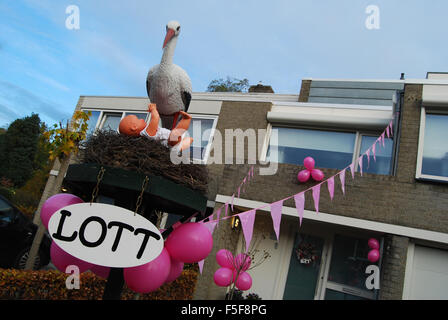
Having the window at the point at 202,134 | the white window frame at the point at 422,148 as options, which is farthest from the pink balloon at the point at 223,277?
the white window frame at the point at 422,148

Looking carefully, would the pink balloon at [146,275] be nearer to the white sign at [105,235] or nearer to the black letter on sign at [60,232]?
the white sign at [105,235]

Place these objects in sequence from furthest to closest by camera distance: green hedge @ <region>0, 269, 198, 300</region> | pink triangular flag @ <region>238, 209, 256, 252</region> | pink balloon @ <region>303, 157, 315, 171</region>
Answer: pink balloon @ <region>303, 157, 315, 171</region> < pink triangular flag @ <region>238, 209, 256, 252</region> < green hedge @ <region>0, 269, 198, 300</region>

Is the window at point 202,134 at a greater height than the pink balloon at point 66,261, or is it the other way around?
the window at point 202,134

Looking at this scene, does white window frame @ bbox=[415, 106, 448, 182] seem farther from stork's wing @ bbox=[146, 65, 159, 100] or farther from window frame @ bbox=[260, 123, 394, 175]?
stork's wing @ bbox=[146, 65, 159, 100]

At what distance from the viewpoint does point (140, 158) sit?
5.67ft

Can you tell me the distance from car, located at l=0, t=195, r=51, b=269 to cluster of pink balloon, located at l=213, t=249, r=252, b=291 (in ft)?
12.0

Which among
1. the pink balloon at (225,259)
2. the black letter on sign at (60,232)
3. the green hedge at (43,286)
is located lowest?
the green hedge at (43,286)

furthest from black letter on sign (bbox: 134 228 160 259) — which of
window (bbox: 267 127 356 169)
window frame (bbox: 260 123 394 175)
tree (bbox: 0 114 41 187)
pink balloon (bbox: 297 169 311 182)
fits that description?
tree (bbox: 0 114 41 187)

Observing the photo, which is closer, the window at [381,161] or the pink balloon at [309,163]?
the pink balloon at [309,163]

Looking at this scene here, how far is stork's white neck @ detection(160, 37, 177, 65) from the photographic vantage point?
2.32 meters

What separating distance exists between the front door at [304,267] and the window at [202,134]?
11.4 feet

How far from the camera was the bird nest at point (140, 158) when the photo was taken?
1.74m
